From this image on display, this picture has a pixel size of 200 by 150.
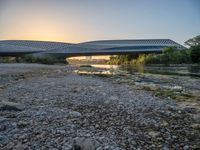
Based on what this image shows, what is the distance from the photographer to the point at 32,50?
315 ft

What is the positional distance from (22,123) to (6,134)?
0.62 m

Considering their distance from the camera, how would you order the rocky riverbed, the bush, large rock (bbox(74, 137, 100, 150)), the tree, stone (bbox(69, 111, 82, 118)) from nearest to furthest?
large rock (bbox(74, 137, 100, 150)) < the rocky riverbed < stone (bbox(69, 111, 82, 118)) < the bush < the tree

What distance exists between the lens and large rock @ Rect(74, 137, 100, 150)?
4.04m

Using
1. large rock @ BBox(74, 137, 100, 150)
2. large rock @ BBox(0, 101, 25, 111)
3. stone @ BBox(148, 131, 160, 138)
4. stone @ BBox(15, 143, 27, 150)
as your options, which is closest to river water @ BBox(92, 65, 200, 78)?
stone @ BBox(148, 131, 160, 138)

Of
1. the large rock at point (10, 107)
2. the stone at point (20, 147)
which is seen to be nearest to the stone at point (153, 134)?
the stone at point (20, 147)

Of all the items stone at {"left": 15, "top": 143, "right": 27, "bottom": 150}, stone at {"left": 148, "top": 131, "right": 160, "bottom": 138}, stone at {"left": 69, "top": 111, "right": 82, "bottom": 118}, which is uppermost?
stone at {"left": 69, "top": 111, "right": 82, "bottom": 118}

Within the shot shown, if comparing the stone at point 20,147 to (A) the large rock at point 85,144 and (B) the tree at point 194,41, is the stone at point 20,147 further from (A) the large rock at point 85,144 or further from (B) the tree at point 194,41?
(B) the tree at point 194,41

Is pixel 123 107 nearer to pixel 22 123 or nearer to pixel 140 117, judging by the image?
pixel 140 117

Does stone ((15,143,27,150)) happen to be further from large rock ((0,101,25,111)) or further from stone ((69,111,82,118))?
large rock ((0,101,25,111))

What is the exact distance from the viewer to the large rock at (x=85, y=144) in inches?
159

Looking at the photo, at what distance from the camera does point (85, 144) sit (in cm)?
413

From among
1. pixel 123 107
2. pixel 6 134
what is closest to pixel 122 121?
pixel 123 107

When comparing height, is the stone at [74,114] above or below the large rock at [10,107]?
below

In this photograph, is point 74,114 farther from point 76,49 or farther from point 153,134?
point 76,49
